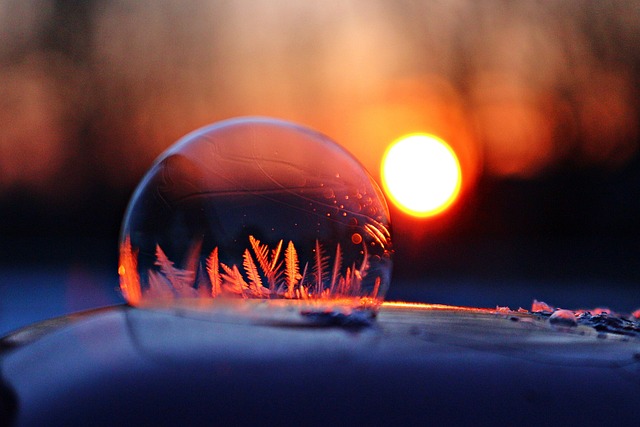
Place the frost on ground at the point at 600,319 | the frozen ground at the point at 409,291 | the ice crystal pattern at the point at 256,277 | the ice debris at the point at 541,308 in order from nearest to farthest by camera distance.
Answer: the ice crystal pattern at the point at 256,277 < the frost on ground at the point at 600,319 < the ice debris at the point at 541,308 < the frozen ground at the point at 409,291

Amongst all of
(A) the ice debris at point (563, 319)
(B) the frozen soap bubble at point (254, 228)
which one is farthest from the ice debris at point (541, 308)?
(B) the frozen soap bubble at point (254, 228)

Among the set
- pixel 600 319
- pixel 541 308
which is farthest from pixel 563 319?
pixel 541 308

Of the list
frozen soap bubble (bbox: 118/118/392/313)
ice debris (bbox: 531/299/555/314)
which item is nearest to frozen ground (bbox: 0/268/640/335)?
ice debris (bbox: 531/299/555/314)

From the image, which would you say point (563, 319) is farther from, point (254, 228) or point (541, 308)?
point (254, 228)

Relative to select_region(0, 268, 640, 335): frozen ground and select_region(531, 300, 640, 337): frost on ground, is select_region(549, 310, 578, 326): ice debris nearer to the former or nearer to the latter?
select_region(531, 300, 640, 337): frost on ground

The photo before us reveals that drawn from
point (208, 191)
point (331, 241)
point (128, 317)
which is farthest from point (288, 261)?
point (128, 317)

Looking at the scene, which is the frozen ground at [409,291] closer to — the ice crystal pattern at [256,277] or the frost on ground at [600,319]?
the frost on ground at [600,319]
